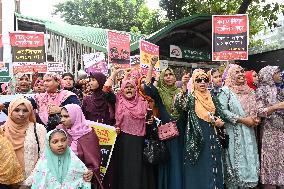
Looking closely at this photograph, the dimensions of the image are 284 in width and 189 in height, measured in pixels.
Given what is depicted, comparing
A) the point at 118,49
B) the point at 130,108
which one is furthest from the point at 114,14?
the point at 130,108

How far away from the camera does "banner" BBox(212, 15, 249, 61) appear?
7289 millimetres

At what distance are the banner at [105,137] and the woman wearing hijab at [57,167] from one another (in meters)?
0.62

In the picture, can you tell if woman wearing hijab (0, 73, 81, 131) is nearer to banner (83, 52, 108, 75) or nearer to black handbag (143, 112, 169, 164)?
black handbag (143, 112, 169, 164)

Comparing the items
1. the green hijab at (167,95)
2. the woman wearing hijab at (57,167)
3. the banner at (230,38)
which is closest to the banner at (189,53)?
the banner at (230,38)

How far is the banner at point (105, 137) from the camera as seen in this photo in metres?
3.91

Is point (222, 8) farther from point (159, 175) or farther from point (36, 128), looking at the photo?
point (36, 128)

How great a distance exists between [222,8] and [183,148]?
31.7ft

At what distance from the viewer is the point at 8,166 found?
3242 millimetres

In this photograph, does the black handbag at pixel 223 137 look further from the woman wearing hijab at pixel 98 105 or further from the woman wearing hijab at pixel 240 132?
the woman wearing hijab at pixel 98 105

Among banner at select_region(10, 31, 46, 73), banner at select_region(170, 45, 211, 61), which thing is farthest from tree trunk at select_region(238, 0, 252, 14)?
banner at select_region(10, 31, 46, 73)

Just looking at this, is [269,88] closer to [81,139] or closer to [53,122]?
[81,139]

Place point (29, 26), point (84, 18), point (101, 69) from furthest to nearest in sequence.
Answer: point (84, 18)
point (29, 26)
point (101, 69)

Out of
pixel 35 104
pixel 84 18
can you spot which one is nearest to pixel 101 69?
pixel 35 104

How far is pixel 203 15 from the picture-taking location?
10086mm
